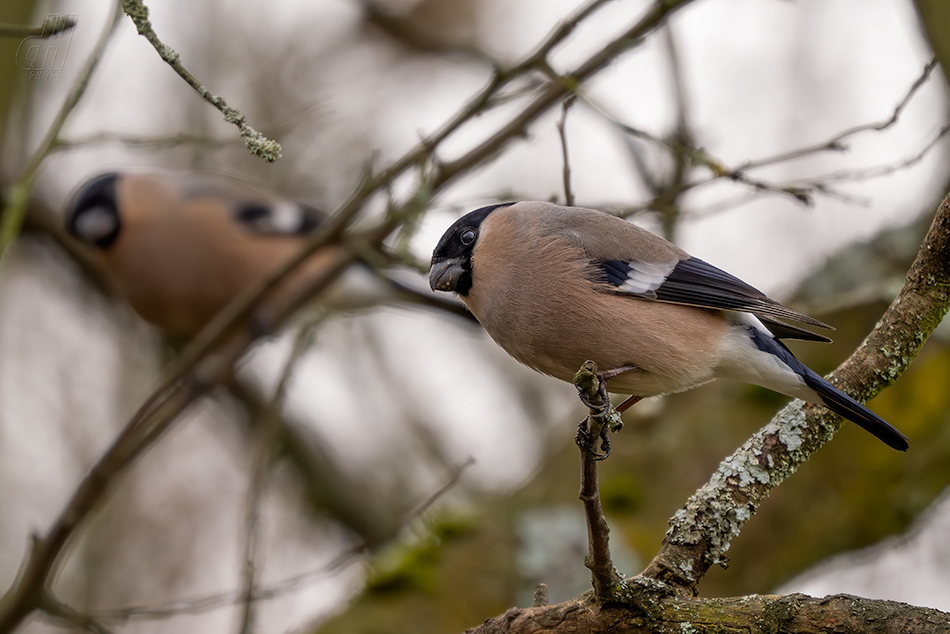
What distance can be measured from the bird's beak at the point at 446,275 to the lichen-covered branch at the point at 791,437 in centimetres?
124

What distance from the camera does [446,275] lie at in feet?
10.5

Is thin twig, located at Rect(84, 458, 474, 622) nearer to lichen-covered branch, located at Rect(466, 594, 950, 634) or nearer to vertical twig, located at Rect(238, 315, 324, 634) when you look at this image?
vertical twig, located at Rect(238, 315, 324, 634)

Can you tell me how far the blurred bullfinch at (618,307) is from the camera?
2877 millimetres

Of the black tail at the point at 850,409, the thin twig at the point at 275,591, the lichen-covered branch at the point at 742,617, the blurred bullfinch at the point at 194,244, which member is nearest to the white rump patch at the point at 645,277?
the black tail at the point at 850,409

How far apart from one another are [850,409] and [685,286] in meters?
0.74

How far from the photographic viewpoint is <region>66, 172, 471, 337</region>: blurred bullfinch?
21.9 ft

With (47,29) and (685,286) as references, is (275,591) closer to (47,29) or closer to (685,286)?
(685,286)

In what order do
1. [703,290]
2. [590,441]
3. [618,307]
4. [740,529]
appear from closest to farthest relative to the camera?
[590,441] < [740,529] < [618,307] < [703,290]

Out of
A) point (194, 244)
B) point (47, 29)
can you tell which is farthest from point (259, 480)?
point (194, 244)

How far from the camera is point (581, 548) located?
427 cm

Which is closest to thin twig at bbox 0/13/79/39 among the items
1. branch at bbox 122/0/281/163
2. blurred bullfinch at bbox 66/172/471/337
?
branch at bbox 122/0/281/163

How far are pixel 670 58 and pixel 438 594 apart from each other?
11.7 feet

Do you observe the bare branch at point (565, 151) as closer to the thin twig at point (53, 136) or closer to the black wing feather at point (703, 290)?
the black wing feather at point (703, 290)

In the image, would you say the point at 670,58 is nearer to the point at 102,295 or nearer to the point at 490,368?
the point at 490,368
